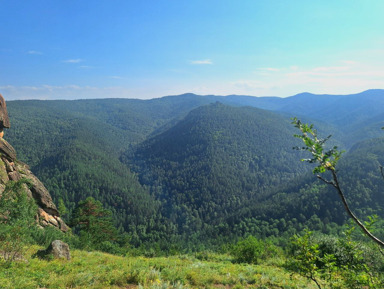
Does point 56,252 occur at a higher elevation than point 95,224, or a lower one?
higher

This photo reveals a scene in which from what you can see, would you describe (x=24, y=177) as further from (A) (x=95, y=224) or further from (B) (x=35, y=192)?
(A) (x=95, y=224)

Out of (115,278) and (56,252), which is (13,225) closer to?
(56,252)

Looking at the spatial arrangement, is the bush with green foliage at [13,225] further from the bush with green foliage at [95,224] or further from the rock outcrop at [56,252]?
the bush with green foliage at [95,224]

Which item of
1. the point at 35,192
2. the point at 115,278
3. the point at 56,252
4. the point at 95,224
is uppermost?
the point at 115,278

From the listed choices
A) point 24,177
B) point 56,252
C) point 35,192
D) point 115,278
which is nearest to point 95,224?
point 35,192

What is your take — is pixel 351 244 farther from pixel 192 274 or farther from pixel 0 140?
pixel 0 140

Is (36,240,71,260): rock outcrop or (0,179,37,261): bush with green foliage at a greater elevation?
(0,179,37,261): bush with green foliage

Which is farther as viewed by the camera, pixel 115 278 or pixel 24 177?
pixel 24 177

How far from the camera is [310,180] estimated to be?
163625 mm

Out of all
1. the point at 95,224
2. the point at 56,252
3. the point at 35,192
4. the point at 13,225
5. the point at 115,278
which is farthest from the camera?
the point at 95,224

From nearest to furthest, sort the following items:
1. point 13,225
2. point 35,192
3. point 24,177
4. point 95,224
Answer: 1. point 13,225
2. point 24,177
3. point 35,192
4. point 95,224

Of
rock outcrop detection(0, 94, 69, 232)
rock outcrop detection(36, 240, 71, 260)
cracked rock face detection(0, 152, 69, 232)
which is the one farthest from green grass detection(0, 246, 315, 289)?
rock outcrop detection(0, 94, 69, 232)

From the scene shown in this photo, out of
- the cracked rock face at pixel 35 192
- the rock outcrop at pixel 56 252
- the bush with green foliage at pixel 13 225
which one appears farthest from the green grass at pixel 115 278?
the cracked rock face at pixel 35 192

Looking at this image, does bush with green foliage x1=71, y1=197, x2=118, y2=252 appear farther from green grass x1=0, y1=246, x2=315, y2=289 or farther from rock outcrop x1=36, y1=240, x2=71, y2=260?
green grass x1=0, y1=246, x2=315, y2=289
